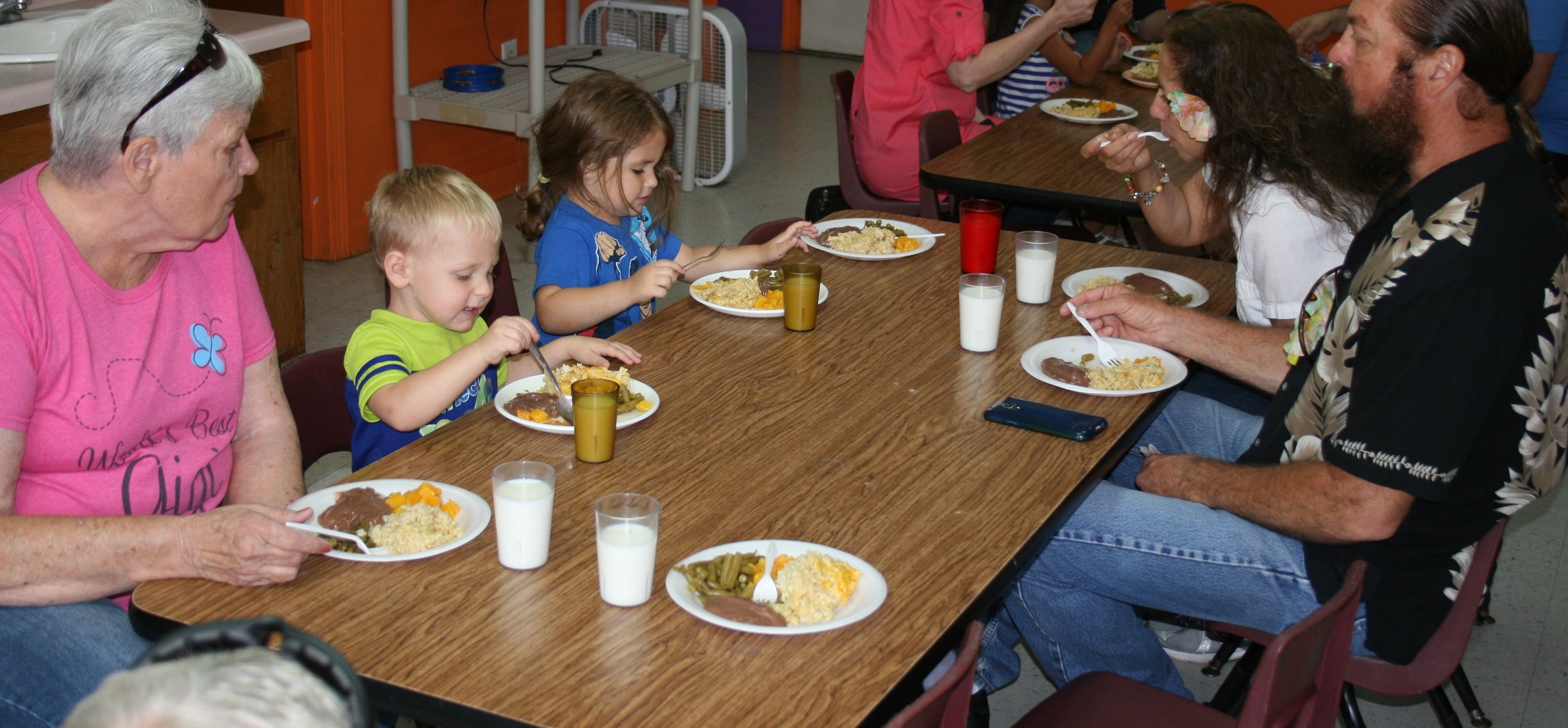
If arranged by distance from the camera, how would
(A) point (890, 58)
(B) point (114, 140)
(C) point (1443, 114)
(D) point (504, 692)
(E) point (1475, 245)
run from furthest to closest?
1. (A) point (890, 58)
2. (C) point (1443, 114)
3. (E) point (1475, 245)
4. (B) point (114, 140)
5. (D) point (504, 692)

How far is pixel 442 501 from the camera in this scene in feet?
5.49

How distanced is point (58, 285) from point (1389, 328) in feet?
5.76

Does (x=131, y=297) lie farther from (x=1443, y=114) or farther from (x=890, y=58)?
(x=890, y=58)

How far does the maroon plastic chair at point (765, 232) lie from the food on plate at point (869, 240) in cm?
16

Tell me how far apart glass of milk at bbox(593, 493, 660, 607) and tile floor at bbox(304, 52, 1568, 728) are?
1.33 m

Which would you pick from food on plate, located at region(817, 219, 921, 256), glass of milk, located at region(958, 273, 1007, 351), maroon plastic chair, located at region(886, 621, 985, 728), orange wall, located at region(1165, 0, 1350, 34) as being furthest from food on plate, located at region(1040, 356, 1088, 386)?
orange wall, located at region(1165, 0, 1350, 34)

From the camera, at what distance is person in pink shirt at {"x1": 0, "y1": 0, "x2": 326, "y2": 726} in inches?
61.9

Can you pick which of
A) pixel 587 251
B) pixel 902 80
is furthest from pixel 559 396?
pixel 902 80

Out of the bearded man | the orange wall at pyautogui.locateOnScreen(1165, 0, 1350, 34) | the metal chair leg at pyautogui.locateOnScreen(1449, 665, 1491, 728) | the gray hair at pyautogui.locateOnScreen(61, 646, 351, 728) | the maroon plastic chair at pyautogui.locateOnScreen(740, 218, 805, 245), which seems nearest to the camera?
the gray hair at pyautogui.locateOnScreen(61, 646, 351, 728)

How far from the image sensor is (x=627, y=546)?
1439 mm

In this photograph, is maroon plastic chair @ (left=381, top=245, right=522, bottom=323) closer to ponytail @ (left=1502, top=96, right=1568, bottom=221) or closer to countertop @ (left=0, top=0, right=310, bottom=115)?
countertop @ (left=0, top=0, right=310, bottom=115)

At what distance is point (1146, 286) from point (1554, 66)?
248 cm

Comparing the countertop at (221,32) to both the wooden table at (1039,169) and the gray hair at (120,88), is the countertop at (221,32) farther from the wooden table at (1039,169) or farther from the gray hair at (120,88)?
the wooden table at (1039,169)

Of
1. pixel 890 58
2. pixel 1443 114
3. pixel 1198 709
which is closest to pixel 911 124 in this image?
pixel 890 58
